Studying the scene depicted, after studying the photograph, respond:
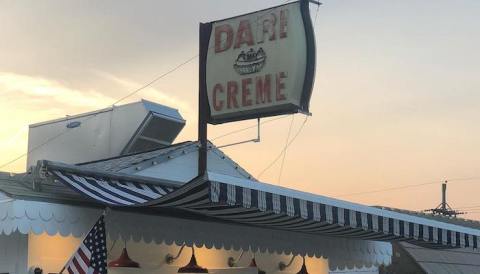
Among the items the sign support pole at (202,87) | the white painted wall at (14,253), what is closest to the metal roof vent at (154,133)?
the sign support pole at (202,87)

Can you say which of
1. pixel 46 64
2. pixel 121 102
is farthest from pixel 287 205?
pixel 46 64

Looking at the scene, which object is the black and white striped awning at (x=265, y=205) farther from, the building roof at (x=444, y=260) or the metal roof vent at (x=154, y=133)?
the building roof at (x=444, y=260)

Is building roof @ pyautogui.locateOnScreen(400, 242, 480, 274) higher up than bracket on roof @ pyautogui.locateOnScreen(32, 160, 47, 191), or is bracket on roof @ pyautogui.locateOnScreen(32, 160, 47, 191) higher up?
bracket on roof @ pyautogui.locateOnScreen(32, 160, 47, 191)

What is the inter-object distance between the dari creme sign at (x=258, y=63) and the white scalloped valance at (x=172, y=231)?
229 cm

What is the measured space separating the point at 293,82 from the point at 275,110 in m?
0.55

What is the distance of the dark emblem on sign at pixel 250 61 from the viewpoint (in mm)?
11742

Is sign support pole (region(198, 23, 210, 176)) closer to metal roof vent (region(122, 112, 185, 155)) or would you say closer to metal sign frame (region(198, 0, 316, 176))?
metal sign frame (region(198, 0, 316, 176))

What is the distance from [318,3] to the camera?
11.8 meters

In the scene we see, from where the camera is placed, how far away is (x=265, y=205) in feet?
25.1

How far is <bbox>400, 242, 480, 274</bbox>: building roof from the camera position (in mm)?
19703

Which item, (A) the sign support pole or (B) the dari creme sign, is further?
(A) the sign support pole

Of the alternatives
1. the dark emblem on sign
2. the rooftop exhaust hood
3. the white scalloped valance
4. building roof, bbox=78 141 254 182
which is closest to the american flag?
the white scalloped valance

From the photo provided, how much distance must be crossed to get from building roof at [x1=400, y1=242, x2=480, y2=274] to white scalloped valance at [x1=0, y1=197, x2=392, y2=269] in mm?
8477

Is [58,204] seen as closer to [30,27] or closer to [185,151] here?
[185,151]
